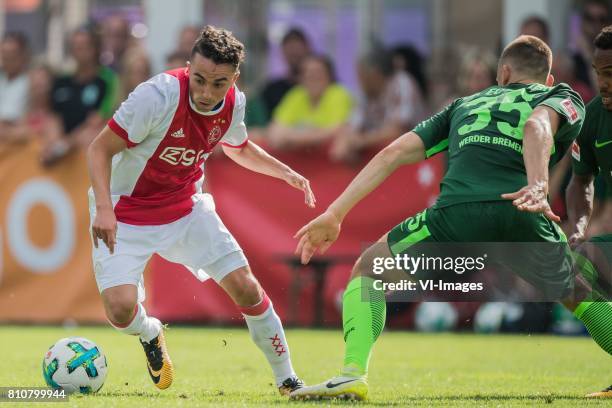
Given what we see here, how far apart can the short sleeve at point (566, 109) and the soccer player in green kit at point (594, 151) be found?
37.2 inches

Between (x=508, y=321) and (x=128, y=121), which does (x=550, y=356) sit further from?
(x=128, y=121)

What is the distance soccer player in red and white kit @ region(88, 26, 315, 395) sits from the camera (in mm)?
6867

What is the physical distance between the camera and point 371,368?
9.04 metres

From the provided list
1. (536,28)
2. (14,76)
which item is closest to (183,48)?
(14,76)

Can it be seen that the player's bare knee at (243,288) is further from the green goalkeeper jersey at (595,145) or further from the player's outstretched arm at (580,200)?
the green goalkeeper jersey at (595,145)

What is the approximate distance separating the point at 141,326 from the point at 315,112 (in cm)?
659

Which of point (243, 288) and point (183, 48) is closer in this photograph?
point (243, 288)

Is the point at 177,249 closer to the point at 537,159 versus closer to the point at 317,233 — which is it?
the point at 317,233

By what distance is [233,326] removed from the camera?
540 inches

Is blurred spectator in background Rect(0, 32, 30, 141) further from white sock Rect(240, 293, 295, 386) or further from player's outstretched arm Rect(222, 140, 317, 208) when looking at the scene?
white sock Rect(240, 293, 295, 386)

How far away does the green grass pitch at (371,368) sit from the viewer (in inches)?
265

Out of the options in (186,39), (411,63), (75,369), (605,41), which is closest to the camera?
(75,369)

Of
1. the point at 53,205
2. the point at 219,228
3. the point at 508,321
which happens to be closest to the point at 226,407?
the point at 219,228

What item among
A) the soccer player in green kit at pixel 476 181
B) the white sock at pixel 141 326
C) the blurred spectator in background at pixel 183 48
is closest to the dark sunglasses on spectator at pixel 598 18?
the blurred spectator in background at pixel 183 48
